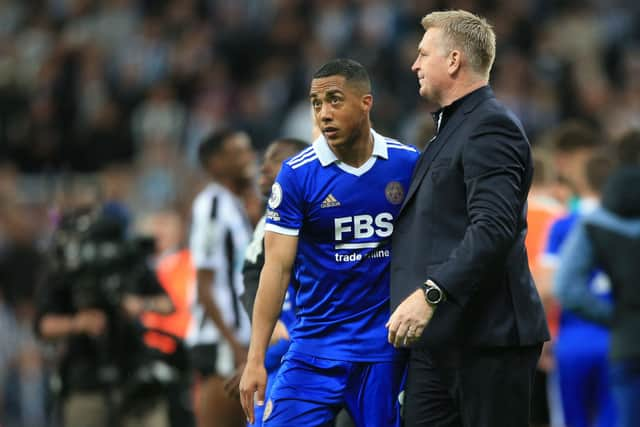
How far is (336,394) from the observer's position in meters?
5.14

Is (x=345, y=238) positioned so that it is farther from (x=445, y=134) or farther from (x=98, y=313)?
(x=98, y=313)

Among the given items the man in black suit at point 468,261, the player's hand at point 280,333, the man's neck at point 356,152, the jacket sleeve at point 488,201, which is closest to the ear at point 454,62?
the man in black suit at point 468,261

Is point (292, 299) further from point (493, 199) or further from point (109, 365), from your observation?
point (109, 365)

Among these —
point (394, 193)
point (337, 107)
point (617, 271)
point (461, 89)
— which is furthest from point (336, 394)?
point (617, 271)

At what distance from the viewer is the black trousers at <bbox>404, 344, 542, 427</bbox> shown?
4.82 meters

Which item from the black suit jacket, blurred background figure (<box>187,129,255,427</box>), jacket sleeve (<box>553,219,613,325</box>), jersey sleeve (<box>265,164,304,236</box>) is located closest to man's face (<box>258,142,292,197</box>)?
jersey sleeve (<box>265,164,304,236</box>)

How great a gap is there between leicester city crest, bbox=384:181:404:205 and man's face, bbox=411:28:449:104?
1.30 feet

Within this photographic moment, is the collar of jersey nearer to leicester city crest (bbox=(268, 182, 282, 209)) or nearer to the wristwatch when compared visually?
leicester city crest (bbox=(268, 182, 282, 209))

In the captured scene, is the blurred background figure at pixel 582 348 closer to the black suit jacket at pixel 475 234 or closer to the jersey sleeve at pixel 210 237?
the jersey sleeve at pixel 210 237

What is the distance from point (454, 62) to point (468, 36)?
0.12m

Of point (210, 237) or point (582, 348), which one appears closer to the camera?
point (210, 237)

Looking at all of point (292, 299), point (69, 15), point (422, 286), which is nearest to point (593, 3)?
point (69, 15)

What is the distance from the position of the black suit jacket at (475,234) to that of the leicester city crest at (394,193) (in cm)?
17

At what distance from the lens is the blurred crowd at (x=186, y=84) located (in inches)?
568
